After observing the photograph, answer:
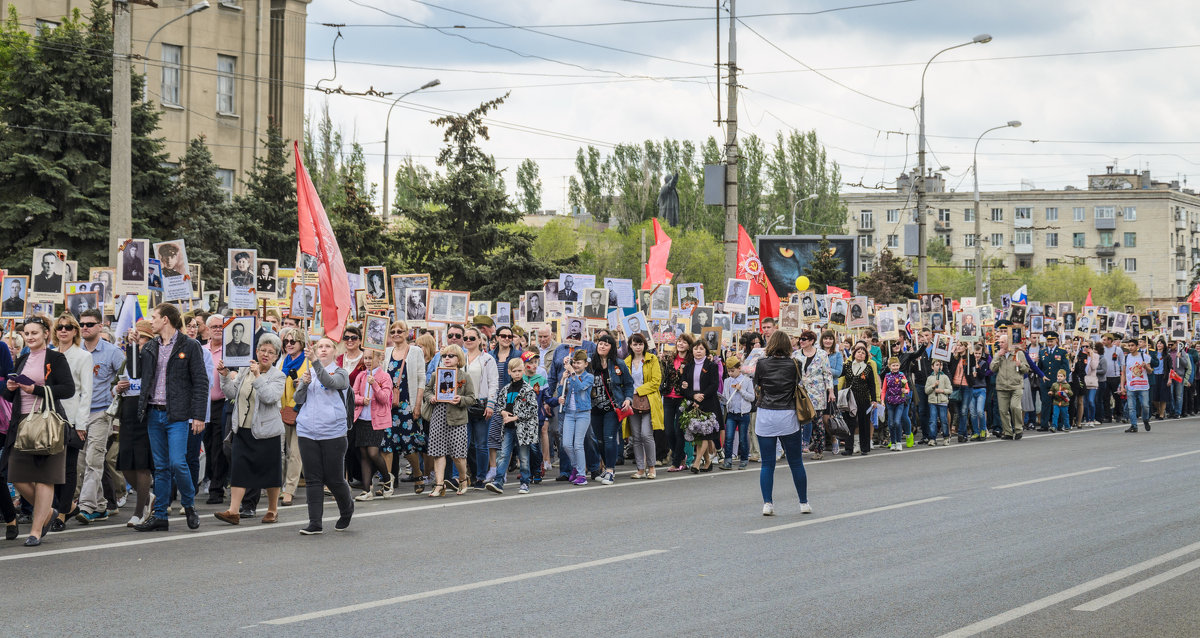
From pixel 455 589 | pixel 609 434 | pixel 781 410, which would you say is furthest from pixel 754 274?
pixel 455 589

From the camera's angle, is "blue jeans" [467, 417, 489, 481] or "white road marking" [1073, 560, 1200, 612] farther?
"blue jeans" [467, 417, 489, 481]

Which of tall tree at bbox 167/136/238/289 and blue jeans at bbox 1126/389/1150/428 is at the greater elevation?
tall tree at bbox 167/136/238/289

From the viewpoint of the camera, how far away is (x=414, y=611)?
25.6ft

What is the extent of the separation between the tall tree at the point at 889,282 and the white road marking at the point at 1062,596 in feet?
188

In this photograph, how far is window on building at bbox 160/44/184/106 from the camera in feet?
139

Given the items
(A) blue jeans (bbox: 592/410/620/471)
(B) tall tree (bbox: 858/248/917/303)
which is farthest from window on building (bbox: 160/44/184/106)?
(B) tall tree (bbox: 858/248/917/303)

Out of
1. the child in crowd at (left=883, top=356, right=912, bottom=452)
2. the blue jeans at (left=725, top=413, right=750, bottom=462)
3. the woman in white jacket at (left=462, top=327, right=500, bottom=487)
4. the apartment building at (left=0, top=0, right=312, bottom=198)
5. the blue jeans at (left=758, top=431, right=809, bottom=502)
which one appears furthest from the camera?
the apartment building at (left=0, top=0, right=312, bottom=198)

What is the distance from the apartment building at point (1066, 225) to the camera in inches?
4798

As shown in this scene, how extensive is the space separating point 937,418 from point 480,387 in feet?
37.6

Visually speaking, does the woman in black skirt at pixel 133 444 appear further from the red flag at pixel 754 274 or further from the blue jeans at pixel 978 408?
the red flag at pixel 754 274

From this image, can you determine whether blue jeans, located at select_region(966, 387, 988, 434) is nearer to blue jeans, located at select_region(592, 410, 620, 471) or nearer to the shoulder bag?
blue jeans, located at select_region(592, 410, 620, 471)

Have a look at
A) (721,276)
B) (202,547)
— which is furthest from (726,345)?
(721,276)

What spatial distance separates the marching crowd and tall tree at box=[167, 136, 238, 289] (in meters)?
13.9

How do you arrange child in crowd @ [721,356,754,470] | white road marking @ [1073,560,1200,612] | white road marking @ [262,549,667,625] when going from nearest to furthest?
white road marking @ [262,549,667,625] < white road marking @ [1073,560,1200,612] < child in crowd @ [721,356,754,470]
